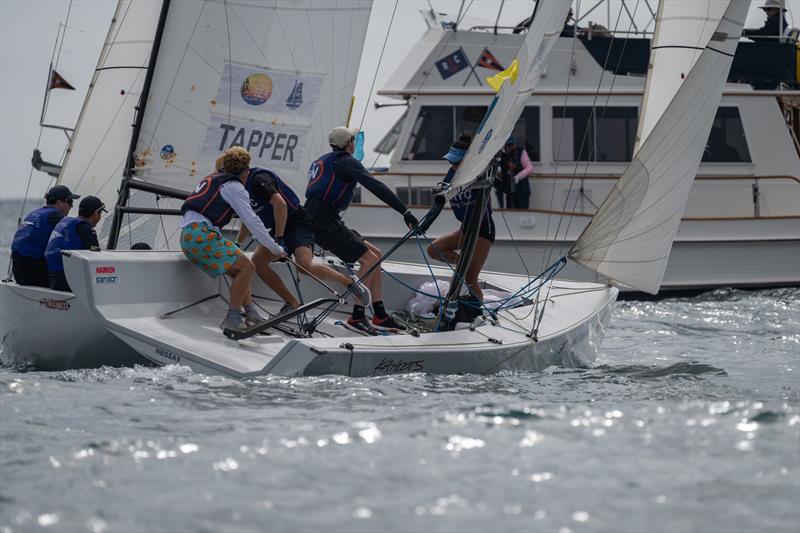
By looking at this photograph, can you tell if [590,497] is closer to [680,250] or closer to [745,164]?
[680,250]

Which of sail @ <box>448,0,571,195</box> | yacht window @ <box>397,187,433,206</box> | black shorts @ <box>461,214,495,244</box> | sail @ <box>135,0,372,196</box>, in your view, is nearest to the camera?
sail @ <box>448,0,571,195</box>

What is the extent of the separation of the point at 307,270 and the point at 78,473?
11.4 ft

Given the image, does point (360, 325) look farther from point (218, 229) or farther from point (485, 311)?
point (218, 229)

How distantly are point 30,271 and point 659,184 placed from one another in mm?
4453

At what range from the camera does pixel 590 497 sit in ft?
14.9

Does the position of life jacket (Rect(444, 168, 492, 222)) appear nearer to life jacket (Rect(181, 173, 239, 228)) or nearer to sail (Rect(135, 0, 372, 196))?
life jacket (Rect(181, 173, 239, 228))

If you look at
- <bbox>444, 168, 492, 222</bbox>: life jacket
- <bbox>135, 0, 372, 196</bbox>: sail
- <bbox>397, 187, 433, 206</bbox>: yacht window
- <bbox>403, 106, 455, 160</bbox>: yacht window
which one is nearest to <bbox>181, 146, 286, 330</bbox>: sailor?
<bbox>444, 168, 492, 222</bbox>: life jacket

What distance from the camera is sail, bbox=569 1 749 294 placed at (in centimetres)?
798

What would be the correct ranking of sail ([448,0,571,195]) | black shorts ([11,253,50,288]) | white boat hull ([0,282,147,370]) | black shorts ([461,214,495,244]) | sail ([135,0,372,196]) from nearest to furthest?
white boat hull ([0,282,147,370]), sail ([448,0,571,195]), black shorts ([11,253,50,288]), black shorts ([461,214,495,244]), sail ([135,0,372,196])

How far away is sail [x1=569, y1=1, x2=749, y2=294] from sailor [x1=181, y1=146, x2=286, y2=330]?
2.38m

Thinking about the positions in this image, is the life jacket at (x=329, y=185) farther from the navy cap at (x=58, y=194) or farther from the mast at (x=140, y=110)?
the mast at (x=140, y=110)

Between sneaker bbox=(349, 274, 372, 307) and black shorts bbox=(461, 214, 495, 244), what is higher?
black shorts bbox=(461, 214, 495, 244)

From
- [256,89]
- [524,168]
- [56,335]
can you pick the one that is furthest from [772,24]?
[56,335]

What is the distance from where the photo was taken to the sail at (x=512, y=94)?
7453mm
